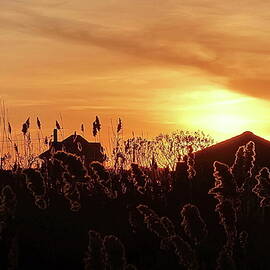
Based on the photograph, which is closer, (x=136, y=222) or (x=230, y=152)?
(x=136, y=222)

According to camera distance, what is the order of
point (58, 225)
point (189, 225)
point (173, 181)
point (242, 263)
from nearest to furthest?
point (189, 225), point (242, 263), point (58, 225), point (173, 181)

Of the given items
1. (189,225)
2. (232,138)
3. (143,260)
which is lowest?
(143,260)

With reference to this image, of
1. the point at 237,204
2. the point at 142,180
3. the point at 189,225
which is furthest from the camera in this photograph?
the point at 142,180

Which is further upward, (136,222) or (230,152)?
(230,152)

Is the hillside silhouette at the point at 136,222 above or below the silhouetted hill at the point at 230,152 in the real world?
below

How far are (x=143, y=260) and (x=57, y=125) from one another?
22.8 feet

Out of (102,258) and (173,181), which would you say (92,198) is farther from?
(102,258)

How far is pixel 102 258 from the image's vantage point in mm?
3332

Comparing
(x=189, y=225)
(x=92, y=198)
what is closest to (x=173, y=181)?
(x=92, y=198)

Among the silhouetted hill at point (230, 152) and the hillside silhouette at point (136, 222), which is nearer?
the hillside silhouette at point (136, 222)

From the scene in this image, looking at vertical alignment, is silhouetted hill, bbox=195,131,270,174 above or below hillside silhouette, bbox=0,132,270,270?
above

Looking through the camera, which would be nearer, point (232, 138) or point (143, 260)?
point (143, 260)

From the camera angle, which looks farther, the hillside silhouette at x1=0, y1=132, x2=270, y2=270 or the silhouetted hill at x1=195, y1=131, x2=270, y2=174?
the silhouetted hill at x1=195, y1=131, x2=270, y2=174

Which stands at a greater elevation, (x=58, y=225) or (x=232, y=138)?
(x=232, y=138)
